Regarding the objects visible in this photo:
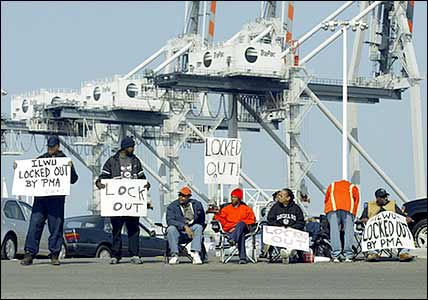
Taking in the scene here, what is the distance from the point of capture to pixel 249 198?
70.9 meters

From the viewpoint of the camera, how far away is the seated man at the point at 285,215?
20997mm

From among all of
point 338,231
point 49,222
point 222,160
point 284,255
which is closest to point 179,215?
point 284,255

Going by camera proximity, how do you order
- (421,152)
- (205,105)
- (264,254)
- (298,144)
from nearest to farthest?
(264,254) < (421,152) < (298,144) < (205,105)

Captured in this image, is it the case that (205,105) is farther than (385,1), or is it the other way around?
(205,105)

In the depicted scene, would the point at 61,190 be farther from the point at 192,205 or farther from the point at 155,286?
the point at 155,286

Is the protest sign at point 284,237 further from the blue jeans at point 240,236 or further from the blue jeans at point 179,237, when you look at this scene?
the blue jeans at point 179,237

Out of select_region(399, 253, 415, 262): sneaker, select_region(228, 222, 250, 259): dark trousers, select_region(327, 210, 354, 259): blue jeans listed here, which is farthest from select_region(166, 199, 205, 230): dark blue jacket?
select_region(399, 253, 415, 262): sneaker

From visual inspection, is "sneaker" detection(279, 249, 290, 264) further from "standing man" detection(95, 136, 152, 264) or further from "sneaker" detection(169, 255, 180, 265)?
"standing man" detection(95, 136, 152, 264)

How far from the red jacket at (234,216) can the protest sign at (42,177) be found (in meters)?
3.87

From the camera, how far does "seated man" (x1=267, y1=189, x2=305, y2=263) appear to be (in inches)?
827

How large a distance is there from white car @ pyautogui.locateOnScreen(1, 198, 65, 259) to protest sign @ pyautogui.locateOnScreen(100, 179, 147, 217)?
6.33 m

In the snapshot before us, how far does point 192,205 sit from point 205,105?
59.5 meters

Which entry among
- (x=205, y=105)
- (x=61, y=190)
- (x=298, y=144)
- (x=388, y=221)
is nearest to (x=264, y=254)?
Answer: (x=388, y=221)

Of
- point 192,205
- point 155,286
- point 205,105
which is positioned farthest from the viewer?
point 205,105
